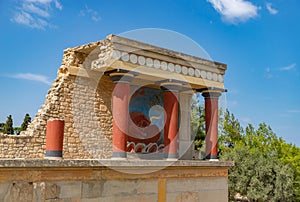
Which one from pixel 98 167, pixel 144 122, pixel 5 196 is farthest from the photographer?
pixel 144 122

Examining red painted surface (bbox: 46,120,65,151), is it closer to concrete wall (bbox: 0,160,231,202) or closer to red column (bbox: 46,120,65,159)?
red column (bbox: 46,120,65,159)

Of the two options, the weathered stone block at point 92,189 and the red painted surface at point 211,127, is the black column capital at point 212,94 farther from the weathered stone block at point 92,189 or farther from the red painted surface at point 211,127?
the weathered stone block at point 92,189

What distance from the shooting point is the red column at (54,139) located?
8.18 meters

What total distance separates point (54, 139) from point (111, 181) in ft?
5.15

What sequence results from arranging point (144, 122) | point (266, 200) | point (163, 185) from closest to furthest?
point (163, 185)
point (144, 122)
point (266, 200)

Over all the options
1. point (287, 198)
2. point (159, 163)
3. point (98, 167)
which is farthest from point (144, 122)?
point (287, 198)

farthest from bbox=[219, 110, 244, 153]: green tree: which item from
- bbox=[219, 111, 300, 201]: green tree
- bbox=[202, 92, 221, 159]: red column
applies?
bbox=[202, 92, 221, 159]: red column

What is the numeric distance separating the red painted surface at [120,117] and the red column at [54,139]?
1.96 metres

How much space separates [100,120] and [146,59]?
2.52 meters

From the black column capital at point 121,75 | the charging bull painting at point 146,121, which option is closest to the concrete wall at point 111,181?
the black column capital at point 121,75

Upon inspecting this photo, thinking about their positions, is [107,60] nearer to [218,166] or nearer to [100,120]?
[100,120]

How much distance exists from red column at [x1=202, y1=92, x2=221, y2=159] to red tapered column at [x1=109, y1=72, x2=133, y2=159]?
3.74 meters

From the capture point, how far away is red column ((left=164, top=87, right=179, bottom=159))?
11284mm

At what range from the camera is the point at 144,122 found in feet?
42.4
